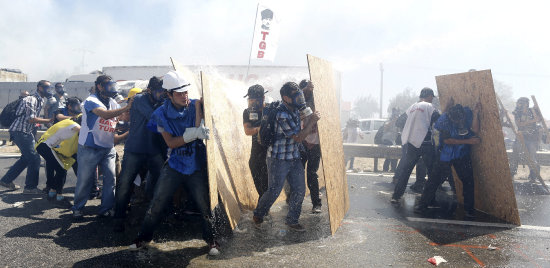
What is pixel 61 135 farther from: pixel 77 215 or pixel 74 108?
pixel 77 215

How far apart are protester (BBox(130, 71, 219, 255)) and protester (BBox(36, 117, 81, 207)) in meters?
2.36

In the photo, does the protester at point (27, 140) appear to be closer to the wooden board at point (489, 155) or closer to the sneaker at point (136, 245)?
the sneaker at point (136, 245)

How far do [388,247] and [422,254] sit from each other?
36 cm

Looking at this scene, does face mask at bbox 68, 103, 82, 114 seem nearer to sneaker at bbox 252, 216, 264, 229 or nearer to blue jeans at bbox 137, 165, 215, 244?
blue jeans at bbox 137, 165, 215, 244

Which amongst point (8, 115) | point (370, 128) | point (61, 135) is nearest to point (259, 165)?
point (61, 135)

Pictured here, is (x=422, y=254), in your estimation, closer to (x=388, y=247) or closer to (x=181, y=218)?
(x=388, y=247)

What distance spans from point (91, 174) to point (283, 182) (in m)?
2.39

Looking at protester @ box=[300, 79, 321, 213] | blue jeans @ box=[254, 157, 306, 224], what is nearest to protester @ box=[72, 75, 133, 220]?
blue jeans @ box=[254, 157, 306, 224]

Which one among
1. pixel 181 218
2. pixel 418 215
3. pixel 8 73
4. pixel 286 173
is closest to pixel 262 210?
pixel 286 173

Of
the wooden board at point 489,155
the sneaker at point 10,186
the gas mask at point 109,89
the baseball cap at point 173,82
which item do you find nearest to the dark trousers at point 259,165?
the baseball cap at point 173,82

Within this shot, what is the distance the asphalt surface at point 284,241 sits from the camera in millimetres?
3637

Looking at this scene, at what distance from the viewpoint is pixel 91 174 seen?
4.73 meters

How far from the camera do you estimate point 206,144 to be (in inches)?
140

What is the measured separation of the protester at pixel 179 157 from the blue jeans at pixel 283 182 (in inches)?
38.1
